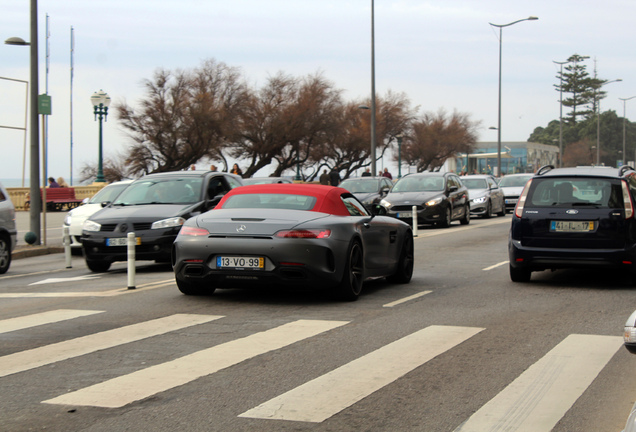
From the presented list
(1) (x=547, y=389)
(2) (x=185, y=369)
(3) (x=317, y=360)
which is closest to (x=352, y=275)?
(3) (x=317, y=360)

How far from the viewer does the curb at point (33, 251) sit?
18953 millimetres

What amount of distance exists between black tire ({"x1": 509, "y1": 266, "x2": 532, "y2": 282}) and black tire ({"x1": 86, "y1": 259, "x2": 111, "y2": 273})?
21.2 ft

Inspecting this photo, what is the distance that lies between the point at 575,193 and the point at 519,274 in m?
1.35

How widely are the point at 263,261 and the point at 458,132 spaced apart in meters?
90.3

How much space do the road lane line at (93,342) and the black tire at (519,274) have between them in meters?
4.84

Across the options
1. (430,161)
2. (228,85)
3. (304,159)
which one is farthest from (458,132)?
(228,85)

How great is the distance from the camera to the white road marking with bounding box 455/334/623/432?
5023 millimetres

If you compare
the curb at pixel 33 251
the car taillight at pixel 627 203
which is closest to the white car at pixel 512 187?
the curb at pixel 33 251

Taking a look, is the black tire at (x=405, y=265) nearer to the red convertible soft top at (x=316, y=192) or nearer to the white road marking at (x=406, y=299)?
the white road marking at (x=406, y=299)

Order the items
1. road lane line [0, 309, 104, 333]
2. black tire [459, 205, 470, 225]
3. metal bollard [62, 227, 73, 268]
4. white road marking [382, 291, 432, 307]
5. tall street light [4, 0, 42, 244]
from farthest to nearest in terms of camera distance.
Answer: black tire [459, 205, 470, 225], tall street light [4, 0, 42, 244], metal bollard [62, 227, 73, 268], white road marking [382, 291, 432, 307], road lane line [0, 309, 104, 333]

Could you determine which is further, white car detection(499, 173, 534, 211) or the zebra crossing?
white car detection(499, 173, 534, 211)

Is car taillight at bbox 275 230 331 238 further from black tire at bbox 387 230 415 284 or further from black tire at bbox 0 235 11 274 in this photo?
black tire at bbox 0 235 11 274

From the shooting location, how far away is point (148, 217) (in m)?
14.1

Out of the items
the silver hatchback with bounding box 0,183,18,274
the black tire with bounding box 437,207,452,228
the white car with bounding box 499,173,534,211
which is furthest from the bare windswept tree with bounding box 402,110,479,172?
the silver hatchback with bounding box 0,183,18,274
